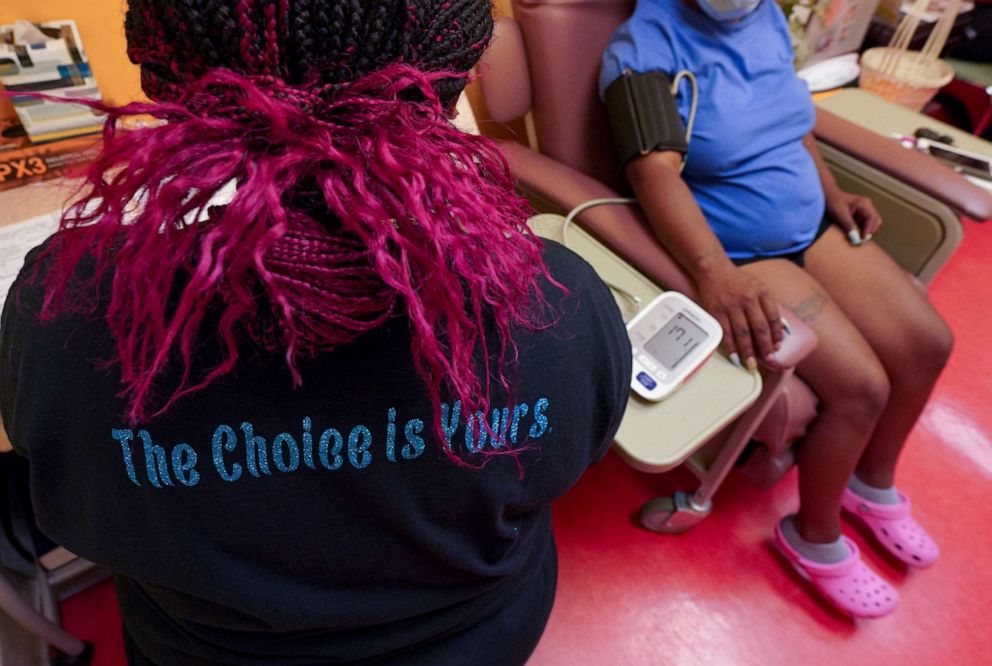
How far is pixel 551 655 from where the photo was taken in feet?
3.99

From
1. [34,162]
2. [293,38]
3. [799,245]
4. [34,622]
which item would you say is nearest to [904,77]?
[799,245]

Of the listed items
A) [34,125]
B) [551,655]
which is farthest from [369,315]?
[551,655]

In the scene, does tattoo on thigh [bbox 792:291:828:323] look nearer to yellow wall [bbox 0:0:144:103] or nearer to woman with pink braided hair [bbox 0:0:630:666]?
woman with pink braided hair [bbox 0:0:630:666]

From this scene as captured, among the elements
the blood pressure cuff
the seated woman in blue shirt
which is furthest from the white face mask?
the blood pressure cuff

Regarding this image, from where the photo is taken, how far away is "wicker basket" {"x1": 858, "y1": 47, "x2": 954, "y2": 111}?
1776 millimetres

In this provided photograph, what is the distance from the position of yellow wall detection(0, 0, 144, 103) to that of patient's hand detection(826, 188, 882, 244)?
1378 millimetres

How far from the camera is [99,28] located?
103cm

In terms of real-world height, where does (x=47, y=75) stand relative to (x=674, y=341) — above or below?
above

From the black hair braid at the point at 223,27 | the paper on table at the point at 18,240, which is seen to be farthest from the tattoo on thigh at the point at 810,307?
the paper on table at the point at 18,240

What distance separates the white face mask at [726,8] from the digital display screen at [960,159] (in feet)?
2.36

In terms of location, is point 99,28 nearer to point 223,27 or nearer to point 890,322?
point 223,27

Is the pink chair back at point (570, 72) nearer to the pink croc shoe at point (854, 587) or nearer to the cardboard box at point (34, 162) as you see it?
the cardboard box at point (34, 162)

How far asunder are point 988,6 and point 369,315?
2.85 metres

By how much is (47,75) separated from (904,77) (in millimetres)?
2116
